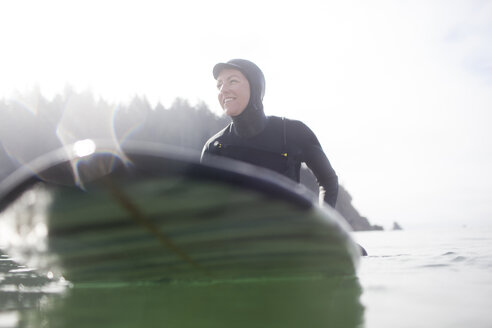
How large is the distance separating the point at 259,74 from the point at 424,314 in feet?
8.80

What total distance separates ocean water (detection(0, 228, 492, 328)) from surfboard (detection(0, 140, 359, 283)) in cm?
11

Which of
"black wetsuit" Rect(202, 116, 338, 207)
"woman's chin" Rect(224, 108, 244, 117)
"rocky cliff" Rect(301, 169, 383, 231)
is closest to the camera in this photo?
"black wetsuit" Rect(202, 116, 338, 207)

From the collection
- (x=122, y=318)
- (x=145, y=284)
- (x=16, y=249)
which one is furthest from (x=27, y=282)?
(x=122, y=318)

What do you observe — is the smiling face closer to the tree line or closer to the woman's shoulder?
the woman's shoulder

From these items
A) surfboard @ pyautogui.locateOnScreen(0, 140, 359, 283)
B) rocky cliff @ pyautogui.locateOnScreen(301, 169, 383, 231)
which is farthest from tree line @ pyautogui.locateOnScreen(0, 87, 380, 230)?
surfboard @ pyautogui.locateOnScreen(0, 140, 359, 283)

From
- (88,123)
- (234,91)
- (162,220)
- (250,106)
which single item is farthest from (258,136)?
(88,123)

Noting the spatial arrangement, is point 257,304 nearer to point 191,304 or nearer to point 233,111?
point 191,304

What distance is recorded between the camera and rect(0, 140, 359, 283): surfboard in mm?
1451

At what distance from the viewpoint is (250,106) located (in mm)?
3412

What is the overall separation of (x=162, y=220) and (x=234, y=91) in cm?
203

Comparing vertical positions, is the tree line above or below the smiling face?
above

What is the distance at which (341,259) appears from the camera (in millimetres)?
2014

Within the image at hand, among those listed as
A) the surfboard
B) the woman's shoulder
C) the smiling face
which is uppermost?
the smiling face

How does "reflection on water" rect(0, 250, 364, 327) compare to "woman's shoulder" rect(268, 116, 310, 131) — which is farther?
"woman's shoulder" rect(268, 116, 310, 131)
